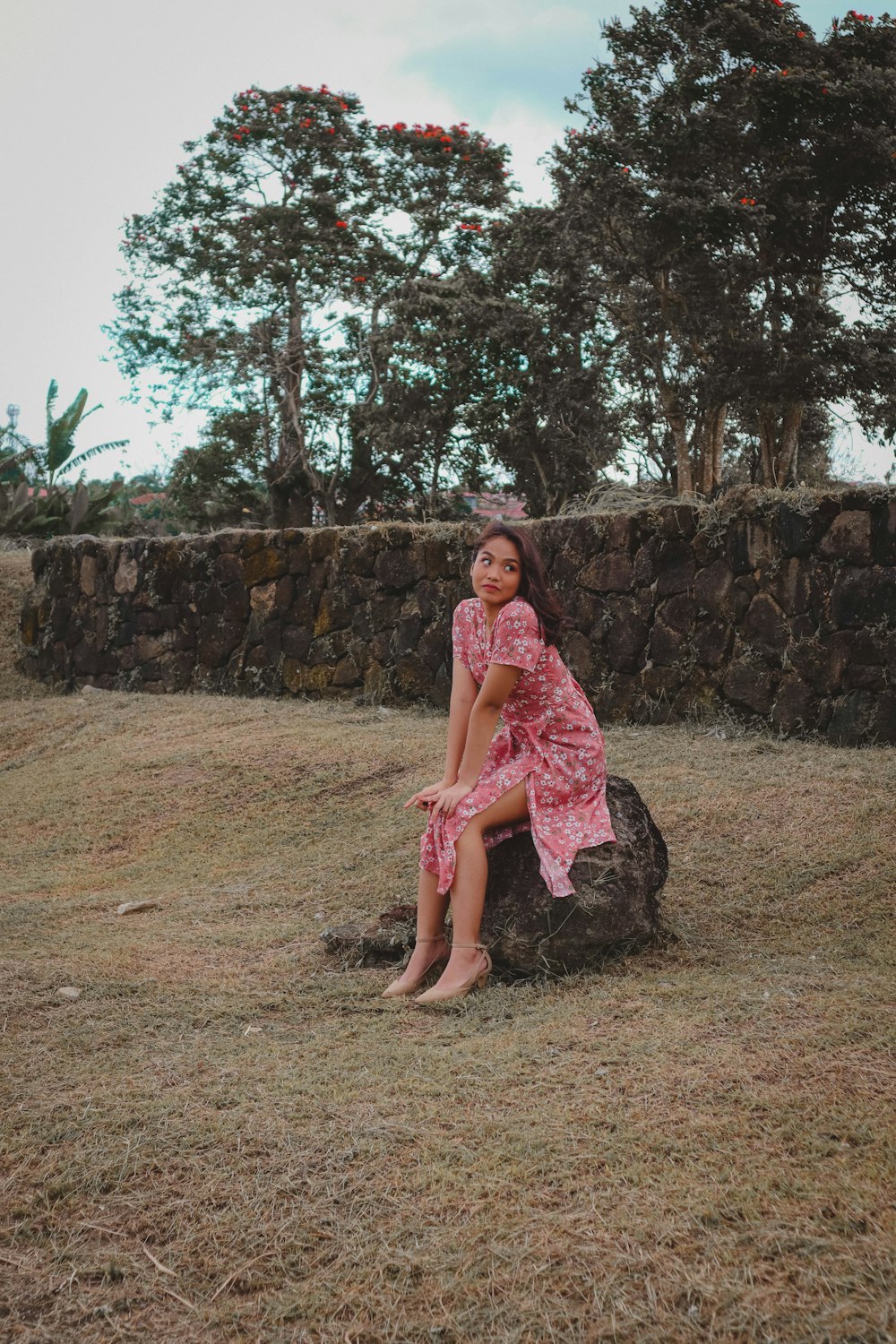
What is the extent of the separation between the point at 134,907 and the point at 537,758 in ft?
6.81

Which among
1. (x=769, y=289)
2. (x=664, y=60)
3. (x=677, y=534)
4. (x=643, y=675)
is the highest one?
(x=664, y=60)

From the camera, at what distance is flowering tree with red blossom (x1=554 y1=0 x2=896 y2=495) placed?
1212cm

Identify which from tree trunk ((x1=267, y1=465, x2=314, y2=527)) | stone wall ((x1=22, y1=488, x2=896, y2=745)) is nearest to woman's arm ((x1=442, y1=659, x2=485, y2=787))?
stone wall ((x1=22, y1=488, x2=896, y2=745))

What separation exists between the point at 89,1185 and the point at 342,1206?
0.54 metres

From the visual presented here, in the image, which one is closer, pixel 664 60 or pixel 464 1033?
pixel 464 1033

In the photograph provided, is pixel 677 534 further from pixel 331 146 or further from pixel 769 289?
pixel 331 146

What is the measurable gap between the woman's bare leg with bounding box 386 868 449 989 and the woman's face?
89cm

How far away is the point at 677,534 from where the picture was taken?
23.5 ft

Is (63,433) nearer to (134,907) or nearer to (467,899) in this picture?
(134,907)

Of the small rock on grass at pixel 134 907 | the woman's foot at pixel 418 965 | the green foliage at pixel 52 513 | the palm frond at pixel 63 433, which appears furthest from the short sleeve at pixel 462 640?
the palm frond at pixel 63 433

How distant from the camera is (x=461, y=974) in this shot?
3535mm

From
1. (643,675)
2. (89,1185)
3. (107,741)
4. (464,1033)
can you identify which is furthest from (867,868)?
(107,741)

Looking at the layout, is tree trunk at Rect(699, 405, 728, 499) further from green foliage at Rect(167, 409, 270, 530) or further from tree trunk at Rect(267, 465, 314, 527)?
green foliage at Rect(167, 409, 270, 530)

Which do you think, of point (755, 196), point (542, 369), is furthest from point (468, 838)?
point (542, 369)
